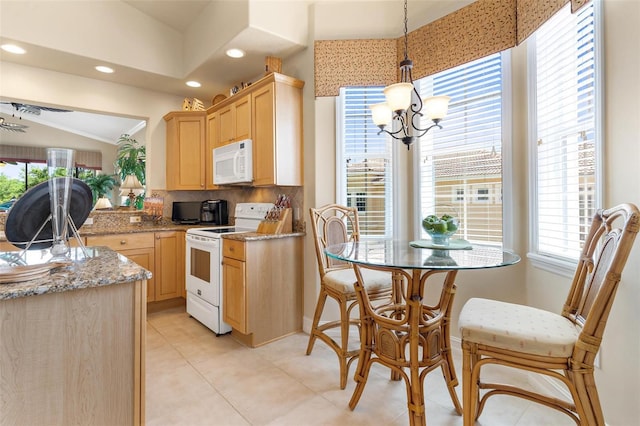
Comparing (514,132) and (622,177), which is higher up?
(514,132)

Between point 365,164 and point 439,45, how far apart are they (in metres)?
1.06

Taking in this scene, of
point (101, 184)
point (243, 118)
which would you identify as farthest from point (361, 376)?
point (101, 184)

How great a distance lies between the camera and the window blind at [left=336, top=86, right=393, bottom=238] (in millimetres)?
2795

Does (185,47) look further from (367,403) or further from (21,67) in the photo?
(367,403)

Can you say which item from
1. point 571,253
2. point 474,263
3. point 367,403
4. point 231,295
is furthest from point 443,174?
point 231,295

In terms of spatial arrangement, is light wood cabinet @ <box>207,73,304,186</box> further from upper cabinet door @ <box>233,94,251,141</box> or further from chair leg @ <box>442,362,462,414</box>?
chair leg @ <box>442,362,462,414</box>

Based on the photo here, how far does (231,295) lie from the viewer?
8.70 ft

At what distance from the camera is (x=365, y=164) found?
2.83 m

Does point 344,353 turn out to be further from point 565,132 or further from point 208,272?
point 565,132

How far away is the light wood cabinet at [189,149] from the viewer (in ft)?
12.5

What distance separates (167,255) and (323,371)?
2.21 metres

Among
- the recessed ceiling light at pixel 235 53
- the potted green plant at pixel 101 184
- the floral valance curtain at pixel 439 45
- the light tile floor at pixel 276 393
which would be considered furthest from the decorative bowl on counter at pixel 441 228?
the potted green plant at pixel 101 184

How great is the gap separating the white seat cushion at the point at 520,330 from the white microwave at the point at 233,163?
7.30 ft

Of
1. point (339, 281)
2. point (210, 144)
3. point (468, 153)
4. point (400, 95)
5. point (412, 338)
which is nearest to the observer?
point (412, 338)
